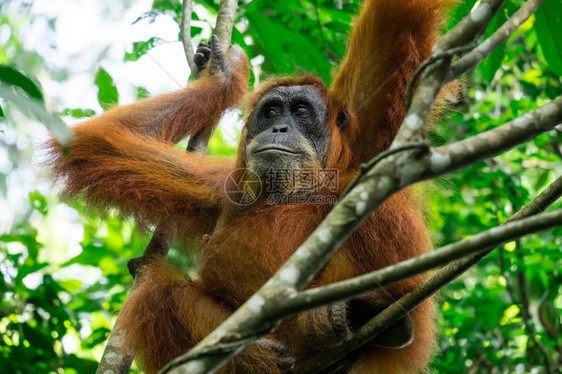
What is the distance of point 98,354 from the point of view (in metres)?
7.92

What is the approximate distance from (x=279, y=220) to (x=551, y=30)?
6.31ft

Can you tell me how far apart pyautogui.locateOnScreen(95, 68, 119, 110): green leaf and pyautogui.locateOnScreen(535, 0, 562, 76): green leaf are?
312 centimetres

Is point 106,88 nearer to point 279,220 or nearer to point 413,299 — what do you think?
point 279,220

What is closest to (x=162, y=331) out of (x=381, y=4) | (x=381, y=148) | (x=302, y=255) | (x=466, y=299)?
(x=381, y=148)

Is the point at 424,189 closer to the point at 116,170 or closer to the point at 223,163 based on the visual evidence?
the point at 223,163

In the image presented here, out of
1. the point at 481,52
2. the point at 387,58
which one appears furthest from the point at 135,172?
the point at 481,52

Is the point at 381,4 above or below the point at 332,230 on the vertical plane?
above

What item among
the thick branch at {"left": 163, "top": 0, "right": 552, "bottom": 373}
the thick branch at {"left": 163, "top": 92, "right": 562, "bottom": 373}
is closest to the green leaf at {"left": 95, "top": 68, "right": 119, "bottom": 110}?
the thick branch at {"left": 163, "top": 0, "right": 552, "bottom": 373}

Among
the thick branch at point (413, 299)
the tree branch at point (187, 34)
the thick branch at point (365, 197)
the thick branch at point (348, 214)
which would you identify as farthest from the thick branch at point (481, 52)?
the tree branch at point (187, 34)

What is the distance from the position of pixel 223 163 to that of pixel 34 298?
6.39ft

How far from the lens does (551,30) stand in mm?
3674

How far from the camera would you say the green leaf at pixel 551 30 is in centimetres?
363

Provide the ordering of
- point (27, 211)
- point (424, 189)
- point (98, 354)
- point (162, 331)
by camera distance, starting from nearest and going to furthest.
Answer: point (162, 331), point (424, 189), point (27, 211), point (98, 354)

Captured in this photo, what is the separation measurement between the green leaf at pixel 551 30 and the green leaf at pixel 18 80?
9.65 ft
